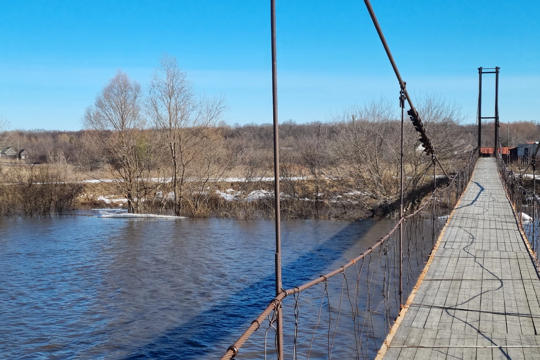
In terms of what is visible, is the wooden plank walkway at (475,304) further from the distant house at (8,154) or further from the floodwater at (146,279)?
the distant house at (8,154)

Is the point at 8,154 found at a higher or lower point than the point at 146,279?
higher

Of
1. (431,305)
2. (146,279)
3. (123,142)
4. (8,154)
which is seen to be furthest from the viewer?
(8,154)

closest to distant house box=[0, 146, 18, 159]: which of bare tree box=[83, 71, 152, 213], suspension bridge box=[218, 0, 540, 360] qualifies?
bare tree box=[83, 71, 152, 213]

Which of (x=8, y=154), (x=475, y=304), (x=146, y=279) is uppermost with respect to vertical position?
(x=8, y=154)

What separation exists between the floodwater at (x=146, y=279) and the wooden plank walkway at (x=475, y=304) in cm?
265

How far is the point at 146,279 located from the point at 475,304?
746 cm

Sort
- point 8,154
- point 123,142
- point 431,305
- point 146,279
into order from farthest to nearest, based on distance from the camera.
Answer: point 8,154, point 123,142, point 146,279, point 431,305

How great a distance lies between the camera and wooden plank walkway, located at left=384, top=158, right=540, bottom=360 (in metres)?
4.16

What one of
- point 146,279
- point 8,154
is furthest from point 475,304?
point 8,154

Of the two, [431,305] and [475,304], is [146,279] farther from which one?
[475,304]

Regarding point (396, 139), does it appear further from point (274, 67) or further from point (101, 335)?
Answer: point (274, 67)

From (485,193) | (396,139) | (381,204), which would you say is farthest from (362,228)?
(396,139)

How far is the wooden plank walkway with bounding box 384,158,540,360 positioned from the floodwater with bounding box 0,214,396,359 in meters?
2.65

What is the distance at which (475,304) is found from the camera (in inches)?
209
